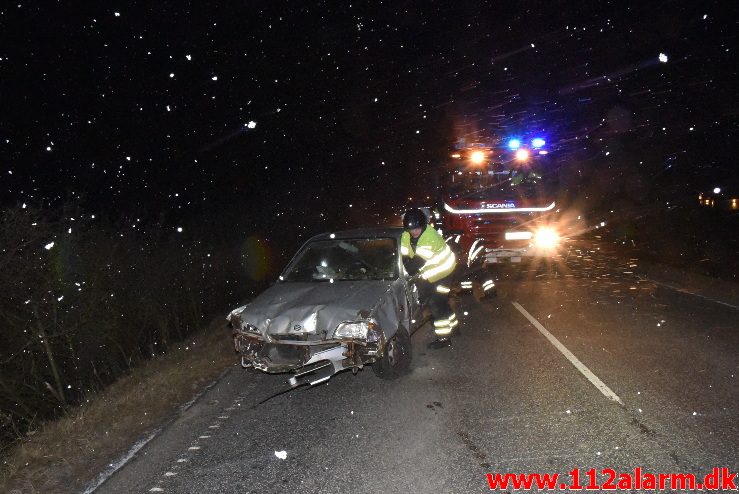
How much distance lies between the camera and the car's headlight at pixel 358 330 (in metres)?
6.26

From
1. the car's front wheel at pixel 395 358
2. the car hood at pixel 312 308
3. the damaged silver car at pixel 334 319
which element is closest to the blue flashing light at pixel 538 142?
the damaged silver car at pixel 334 319

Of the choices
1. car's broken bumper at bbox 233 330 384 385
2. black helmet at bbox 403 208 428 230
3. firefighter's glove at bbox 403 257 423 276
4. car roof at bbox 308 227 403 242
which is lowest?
car's broken bumper at bbox 233 330 384 385

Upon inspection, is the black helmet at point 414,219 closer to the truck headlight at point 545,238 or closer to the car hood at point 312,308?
the car hood at point 312,308

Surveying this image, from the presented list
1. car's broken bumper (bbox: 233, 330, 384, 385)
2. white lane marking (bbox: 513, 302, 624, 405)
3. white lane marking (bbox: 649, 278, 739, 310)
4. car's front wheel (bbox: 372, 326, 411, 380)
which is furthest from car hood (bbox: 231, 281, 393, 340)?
white lane marking (bbox: 649, 278, 739, 310)

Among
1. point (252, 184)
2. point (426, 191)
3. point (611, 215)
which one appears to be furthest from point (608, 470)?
point (611, 215)

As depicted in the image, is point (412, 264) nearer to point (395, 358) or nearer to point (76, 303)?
point (395, 358)

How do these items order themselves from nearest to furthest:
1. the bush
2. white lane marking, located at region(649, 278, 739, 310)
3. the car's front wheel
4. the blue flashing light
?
the bush → the car's front wheel → white lane marking, located at region(649, 278, 739, 310) → the blue flashing light

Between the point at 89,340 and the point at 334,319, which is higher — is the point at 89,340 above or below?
below

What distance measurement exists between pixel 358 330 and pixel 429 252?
1.90 metres

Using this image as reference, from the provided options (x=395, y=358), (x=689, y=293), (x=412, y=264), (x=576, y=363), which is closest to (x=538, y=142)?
(x=689, y=293)

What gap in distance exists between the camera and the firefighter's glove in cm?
771

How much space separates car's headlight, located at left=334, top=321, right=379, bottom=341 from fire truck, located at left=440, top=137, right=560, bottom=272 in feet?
27.4

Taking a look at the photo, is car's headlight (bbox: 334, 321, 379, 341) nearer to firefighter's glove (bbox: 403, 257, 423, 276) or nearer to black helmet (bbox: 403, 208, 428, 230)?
firefighter's glove (bbox: 403, 257, 423, 276)

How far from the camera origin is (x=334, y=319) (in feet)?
20.8
